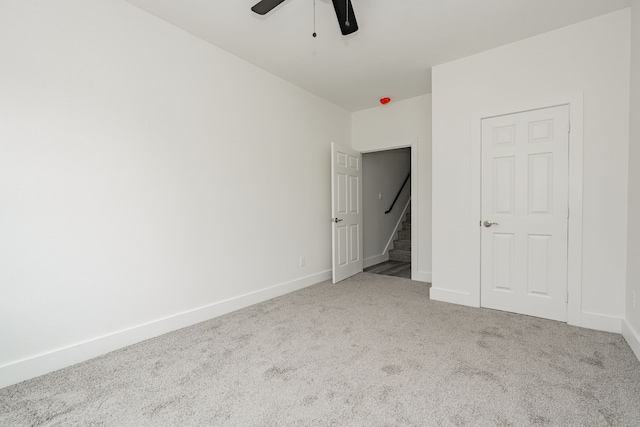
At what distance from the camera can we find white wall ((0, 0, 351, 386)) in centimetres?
187

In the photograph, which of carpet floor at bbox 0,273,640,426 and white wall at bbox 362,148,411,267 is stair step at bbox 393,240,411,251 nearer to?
white wall at bbox 362,148,411,267

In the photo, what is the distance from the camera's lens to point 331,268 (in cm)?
445

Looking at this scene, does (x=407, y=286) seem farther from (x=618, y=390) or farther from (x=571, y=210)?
(x=618, y=390)

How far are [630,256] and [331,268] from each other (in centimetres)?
318

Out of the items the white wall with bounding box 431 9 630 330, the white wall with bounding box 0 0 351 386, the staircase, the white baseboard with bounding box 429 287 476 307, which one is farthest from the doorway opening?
the white wall with bounding box 0 0 351 386

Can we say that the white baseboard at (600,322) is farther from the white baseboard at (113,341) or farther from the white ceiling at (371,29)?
the white baseboard at (113,341)

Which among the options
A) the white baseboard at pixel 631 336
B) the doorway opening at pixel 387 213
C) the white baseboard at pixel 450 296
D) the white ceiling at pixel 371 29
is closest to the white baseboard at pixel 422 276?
the doorway opening at pixel 387 213

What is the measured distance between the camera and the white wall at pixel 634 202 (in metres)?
2.17

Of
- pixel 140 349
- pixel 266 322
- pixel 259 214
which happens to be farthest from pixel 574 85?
pixel 140 349

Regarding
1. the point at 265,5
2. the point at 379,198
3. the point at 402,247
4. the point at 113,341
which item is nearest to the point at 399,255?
the point at 402,247

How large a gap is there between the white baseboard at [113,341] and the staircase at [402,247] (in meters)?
3.22

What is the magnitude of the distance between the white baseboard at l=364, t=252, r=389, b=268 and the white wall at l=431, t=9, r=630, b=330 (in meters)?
2.15

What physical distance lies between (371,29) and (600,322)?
10.7 ft

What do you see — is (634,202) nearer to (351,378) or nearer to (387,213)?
(351,378)
